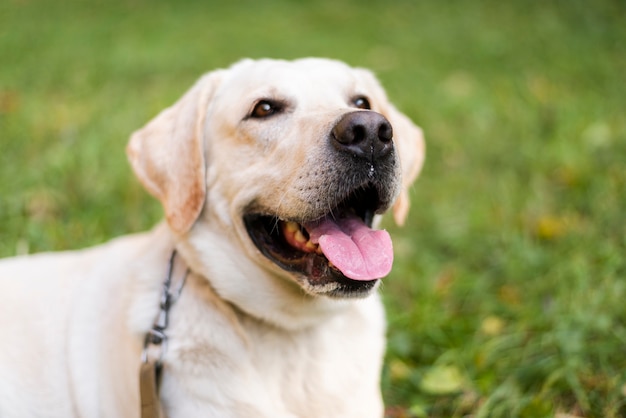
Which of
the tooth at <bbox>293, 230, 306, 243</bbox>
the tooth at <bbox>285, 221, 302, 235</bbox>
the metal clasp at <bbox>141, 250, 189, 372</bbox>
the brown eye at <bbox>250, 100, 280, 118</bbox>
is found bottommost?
the metal clasp at <bbox>141, 250, 189, 372</bbox>

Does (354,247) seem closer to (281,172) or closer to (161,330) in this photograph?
(281,172)

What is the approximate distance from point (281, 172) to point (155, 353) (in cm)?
85

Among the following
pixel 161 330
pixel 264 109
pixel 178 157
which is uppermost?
pixel 264 109

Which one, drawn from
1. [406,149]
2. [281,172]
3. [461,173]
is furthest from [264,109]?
[461,173]

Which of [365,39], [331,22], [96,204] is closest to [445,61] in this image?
[365,39]

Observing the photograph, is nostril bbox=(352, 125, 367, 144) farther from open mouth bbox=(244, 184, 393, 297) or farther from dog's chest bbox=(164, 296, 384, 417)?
dog's chest bbox=(164, 296, 384, 417)

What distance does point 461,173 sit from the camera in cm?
554

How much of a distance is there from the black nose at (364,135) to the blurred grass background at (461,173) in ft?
4.71

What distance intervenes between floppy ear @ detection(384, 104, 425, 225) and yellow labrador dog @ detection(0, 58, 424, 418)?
0.35m

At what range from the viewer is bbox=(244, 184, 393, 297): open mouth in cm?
243

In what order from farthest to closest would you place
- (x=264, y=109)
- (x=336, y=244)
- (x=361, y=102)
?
(x=361, y=102), (x=264, y=109), (x=336, y=244)

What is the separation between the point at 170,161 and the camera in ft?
9.27

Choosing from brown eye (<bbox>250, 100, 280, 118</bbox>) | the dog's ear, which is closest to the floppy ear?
brown eye (<bbox>250, 100, 280, 118</bbox>)

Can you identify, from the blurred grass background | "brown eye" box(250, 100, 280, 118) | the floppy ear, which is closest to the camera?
"brown eye" box(250, 100, 280, 118)
